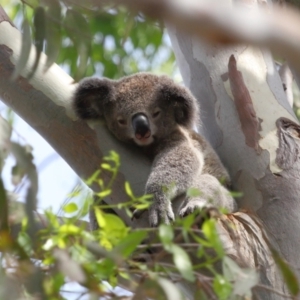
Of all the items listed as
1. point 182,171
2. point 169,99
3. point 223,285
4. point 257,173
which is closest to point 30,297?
point 223,285

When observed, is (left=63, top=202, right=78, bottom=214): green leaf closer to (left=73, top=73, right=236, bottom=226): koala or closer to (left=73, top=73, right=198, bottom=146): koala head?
(left=73, top=73, right=236, bottom=226): koala

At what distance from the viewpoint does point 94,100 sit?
284 centimetres

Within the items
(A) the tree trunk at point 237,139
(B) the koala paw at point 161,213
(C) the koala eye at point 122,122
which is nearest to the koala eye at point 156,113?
(C) the koala eye at point 122,122

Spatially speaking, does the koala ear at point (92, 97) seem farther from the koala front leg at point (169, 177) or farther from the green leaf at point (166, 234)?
the green leaf at point (166, 234)

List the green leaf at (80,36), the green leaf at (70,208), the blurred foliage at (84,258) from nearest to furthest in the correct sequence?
1. the blurred foliage at (84,258)
2. the green leaf at (70,208)
3. the green leaf at (80,36)

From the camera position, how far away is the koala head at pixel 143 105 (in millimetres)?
2807

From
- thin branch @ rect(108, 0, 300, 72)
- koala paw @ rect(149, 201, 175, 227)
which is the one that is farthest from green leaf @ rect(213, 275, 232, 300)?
koala paw @ rect(149, 201, 175, 227)

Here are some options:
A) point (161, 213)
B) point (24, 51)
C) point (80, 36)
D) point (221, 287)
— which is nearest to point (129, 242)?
point (221, 287)

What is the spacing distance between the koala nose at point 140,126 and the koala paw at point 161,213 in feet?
1.84

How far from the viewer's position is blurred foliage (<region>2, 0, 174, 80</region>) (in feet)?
5.39

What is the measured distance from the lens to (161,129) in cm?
298

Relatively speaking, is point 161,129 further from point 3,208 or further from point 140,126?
point 3,208

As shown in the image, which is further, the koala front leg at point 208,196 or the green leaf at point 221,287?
the koala front leg at point 208,196

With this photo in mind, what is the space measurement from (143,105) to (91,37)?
116 cm
